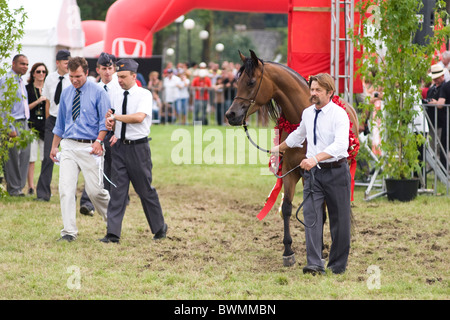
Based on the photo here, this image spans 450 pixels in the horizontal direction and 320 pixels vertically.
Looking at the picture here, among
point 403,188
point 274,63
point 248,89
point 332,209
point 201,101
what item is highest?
point 274,63

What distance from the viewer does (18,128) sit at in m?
10.9

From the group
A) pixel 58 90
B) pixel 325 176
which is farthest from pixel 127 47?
pixel 325 176

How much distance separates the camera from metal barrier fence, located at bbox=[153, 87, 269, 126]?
2462 cm

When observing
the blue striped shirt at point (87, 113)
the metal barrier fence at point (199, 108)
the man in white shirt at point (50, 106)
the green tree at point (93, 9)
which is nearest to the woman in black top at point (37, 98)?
the man in white shirt at point (50, 106)

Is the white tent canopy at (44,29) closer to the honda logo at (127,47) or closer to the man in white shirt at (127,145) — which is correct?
the honda logo at (127,47)

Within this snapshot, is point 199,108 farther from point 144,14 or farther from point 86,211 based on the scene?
point 86,211

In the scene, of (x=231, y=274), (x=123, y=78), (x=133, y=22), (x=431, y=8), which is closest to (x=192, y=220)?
(x=123, y=78)

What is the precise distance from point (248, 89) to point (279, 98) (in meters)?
0.37

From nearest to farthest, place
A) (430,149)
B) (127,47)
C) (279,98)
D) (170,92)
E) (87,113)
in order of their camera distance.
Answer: (279,98)
(87,113)
(430,149)
(127,47)
(170,92)

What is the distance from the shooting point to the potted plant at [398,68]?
34.3ft

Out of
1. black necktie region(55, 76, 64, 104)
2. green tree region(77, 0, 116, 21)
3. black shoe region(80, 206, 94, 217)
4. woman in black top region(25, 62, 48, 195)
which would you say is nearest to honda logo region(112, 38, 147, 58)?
woman in black top region(25, 62, 48, 195)

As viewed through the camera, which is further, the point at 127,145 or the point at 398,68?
the point at 398,68

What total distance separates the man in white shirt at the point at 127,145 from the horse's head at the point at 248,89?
52.6 inches

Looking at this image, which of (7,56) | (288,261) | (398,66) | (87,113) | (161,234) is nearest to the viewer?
(288,261)
